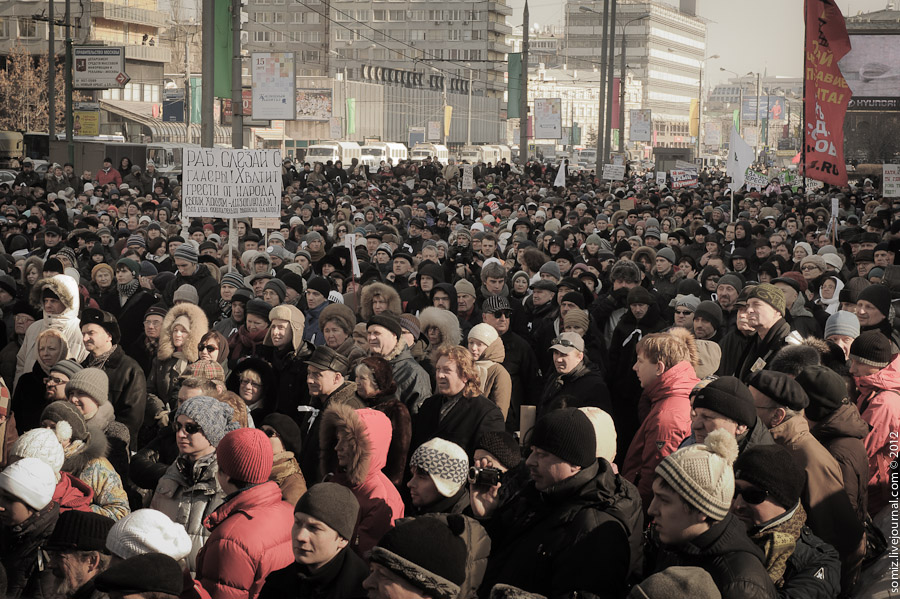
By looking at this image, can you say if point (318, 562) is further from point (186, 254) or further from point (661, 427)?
point (186, 254)

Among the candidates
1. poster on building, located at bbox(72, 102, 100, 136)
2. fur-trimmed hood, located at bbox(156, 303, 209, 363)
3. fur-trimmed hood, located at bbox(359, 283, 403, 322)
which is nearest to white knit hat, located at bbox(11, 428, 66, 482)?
fur-trimmed hood, located at bbox(156, 303, 209, 363)

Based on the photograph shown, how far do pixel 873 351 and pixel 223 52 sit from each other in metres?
13.5

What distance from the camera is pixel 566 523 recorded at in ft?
12.6

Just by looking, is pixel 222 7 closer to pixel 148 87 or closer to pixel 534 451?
pixel 534 451

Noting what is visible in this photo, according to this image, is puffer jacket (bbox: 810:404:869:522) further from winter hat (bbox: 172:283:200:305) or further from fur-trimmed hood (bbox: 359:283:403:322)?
winter hat (bbox: 172:283:200:305)

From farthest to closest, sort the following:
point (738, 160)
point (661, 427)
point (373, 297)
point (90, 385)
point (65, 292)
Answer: point (738, 160)
point (373, 297)
point (65, 292)
point (90, 385)
point (661, 427)

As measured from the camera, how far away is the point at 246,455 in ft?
14.1

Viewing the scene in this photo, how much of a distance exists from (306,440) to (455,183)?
27.7 meters

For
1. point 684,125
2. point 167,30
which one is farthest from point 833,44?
point 684,125

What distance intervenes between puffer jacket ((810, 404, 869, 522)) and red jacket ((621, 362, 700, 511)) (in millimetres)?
640

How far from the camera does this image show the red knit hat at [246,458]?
14.2 ft

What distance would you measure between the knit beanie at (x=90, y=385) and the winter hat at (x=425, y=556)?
302cm

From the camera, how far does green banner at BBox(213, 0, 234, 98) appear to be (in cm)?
1709

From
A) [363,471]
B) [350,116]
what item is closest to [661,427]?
[363,471]
